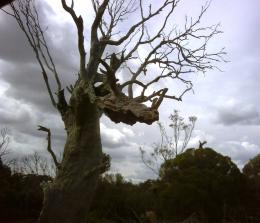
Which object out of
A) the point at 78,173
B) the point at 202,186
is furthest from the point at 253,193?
the point at 78,173

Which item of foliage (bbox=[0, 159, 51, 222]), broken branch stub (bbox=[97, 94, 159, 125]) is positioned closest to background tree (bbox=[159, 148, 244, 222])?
foliage (bbox=[0, 159, 51, 222])

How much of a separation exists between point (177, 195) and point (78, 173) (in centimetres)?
1086

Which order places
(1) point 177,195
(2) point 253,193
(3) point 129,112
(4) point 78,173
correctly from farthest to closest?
(2) point 253,193 < (1) point 177,195 < (4) point 78,173 < (3) point 129,112

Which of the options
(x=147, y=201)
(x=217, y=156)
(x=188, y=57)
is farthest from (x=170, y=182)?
(x=188, y=57)

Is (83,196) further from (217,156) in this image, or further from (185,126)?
(185,126)

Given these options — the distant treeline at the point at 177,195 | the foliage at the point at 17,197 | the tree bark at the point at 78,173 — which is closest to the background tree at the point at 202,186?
the distant treeline at the point at 177,195

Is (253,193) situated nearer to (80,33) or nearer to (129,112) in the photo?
(80,33)

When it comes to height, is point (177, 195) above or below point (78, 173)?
above

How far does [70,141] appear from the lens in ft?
32.6

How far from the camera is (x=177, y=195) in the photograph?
1964 cm

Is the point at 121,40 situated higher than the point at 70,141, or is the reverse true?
the point at 121,40

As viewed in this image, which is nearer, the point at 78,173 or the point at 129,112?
the point at 129,112

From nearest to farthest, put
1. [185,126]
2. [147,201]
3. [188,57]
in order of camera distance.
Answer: [188,57]
[147,201]
[185,126]

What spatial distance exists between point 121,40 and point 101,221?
6747mm
